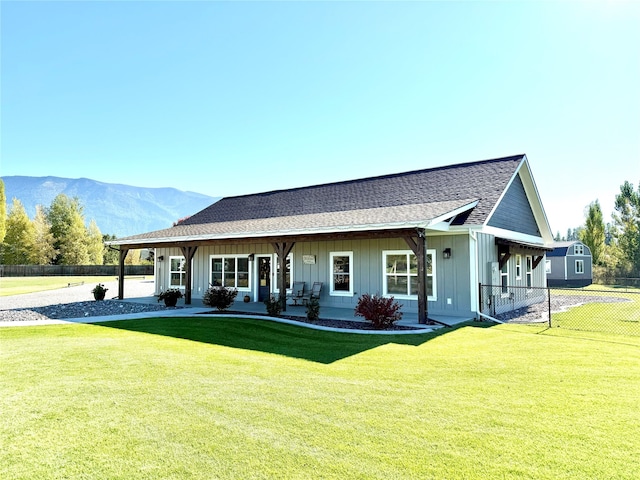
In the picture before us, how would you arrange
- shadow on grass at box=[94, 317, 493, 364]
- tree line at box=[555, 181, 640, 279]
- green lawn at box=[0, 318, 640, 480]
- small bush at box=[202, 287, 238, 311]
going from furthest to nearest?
tree line at box=[555, 181, 640, 279], small bush at box=[202, 287, 238, 311], shadow on grass at box=[94, 317, 493, 364], green lawn at box=[0, 318, 640, 480]

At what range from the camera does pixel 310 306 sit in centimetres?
1085

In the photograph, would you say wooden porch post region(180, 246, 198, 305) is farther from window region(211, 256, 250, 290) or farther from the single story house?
window region(211, 256, 250, 290)

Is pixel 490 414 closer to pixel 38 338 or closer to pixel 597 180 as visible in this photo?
pixel 38 338

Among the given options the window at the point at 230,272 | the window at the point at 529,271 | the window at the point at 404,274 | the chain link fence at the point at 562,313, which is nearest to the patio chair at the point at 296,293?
the window at the point at 230,272

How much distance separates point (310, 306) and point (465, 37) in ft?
32.2

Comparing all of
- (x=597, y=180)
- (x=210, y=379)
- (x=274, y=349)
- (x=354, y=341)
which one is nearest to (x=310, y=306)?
(x=354, y=341)

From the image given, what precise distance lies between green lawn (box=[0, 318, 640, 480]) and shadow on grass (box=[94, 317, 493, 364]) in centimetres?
10

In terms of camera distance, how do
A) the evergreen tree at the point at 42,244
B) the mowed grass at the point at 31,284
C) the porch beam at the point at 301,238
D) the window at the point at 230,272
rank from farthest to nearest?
1. the evergreen tree at the point at 42,244
2. the mowed grass at the point at 31,284
3. the window at the point at 230,272
4. the porch beam at the point at 301,238

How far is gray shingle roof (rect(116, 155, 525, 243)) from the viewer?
1205cm

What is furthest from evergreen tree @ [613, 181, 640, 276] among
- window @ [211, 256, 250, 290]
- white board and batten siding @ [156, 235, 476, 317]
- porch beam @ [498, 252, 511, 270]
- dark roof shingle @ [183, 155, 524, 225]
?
window @ [211, 256, 250, 290]

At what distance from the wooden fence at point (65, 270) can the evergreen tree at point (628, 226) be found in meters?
51.0

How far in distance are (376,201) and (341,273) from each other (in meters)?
3.52

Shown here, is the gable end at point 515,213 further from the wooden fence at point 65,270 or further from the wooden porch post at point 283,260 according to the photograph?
the wooden fence at point 65,270

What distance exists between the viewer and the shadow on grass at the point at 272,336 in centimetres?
720
